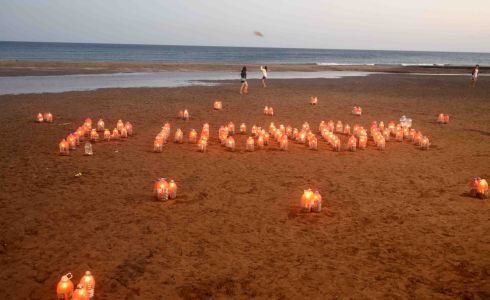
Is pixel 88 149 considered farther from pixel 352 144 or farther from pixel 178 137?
pixel 352 144

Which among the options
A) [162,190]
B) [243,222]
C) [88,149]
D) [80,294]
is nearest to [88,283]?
[80,294]

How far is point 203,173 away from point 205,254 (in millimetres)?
4472

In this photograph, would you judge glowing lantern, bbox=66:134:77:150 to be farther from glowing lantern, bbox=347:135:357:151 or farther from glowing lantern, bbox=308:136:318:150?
glowing lantern, bbox=347:135:357:151

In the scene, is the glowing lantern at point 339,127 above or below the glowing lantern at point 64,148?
above

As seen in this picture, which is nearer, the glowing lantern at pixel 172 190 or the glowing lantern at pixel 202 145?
the glowing lantern at pixel 172 190

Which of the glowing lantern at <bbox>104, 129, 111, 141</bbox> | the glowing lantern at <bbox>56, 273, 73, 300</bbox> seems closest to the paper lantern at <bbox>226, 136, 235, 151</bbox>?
the glowing lantern at <bbox>104, 129, 111, 141</bbox>

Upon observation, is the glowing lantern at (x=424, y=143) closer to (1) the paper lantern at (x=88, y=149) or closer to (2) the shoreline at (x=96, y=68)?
(1) the paper lantern at (x=88, y=149)

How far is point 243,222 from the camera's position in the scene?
8.24 meters

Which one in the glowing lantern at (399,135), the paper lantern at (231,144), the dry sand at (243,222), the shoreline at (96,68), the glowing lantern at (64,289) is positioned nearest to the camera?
the glowing lantern at (64,289)

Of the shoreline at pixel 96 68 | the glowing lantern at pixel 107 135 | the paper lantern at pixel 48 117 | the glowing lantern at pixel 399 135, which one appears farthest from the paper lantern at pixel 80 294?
the shoreline at pixel 96 68

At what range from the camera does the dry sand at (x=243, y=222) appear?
6211 mm

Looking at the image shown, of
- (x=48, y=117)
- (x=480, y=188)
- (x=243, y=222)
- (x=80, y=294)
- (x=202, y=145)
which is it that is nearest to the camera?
(x=80, y=294)

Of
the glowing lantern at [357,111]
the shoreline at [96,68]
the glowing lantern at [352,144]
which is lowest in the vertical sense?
the glowing lantern at [352,144]

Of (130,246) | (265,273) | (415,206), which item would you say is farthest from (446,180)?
(130,246)
